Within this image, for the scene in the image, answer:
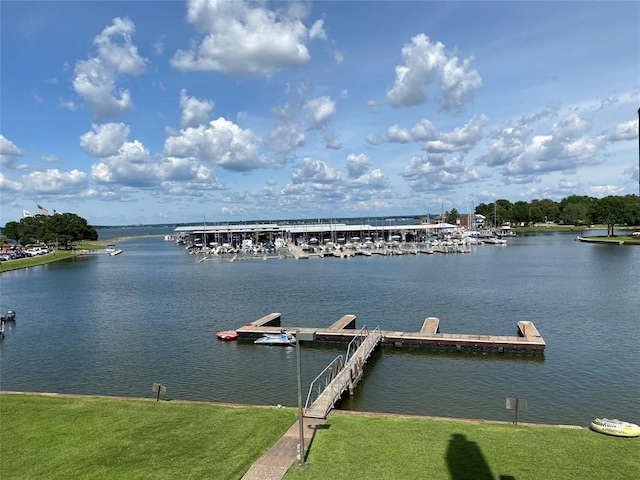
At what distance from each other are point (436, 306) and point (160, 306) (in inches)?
1115

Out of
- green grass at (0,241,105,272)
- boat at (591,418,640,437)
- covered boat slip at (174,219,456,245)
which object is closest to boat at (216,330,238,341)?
boat at (591,418,640,437)

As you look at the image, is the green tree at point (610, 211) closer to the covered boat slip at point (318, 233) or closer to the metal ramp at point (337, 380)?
the covered boat slip at point (318, 233)

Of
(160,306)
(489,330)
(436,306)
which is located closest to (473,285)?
(436,306)

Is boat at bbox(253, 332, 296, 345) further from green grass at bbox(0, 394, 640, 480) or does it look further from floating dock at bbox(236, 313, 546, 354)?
green grass at bbox(0, 394, 640, 480)

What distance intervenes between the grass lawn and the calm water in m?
5.79

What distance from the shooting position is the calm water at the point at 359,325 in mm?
24250

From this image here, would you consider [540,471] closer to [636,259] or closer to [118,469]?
[118,469]

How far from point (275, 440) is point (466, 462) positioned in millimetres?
5883

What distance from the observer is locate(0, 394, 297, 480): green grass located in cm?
1386

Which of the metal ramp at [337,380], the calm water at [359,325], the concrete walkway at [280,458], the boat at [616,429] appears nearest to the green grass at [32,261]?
the calm water at [359,325]

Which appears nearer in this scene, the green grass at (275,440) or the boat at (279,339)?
the green grass at (275,440)

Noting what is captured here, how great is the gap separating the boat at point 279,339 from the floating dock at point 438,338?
1237 millimetres

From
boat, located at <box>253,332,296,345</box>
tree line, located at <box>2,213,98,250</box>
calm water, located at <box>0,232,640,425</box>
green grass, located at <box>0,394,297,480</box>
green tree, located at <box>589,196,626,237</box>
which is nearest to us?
green grass, located at <box>0,394,297,480</box>

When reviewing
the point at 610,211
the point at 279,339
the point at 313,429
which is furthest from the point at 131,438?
the point at 610,211
